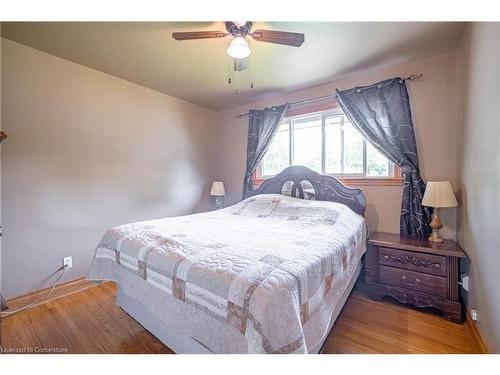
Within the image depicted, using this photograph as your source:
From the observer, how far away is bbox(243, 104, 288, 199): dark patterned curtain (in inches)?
128

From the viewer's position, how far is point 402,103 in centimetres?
234

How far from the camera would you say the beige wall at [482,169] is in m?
1.26

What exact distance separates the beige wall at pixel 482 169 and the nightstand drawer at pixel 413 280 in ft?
0.62

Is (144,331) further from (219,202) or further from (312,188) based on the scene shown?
(219,202)

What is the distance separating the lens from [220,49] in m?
2.13

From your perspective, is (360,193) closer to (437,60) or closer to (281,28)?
(437,60)

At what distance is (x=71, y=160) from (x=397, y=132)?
349 centimetres

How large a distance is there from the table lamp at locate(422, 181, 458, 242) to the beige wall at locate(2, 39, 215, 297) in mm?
3115

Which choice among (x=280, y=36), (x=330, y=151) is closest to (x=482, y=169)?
(x=330, y=151)

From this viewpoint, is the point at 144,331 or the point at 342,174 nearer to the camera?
the point at 144,331

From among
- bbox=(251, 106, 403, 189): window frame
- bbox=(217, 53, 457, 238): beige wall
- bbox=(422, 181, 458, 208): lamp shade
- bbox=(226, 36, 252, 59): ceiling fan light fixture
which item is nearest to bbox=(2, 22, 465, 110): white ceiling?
bbox=(217, 53, 457, 238): beige wall

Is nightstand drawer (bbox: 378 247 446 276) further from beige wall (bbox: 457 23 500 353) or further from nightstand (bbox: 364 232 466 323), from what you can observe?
beige wall (bbox: 457 23 500 353)

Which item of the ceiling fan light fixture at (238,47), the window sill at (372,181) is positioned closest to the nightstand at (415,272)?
the window sill at (372,181)

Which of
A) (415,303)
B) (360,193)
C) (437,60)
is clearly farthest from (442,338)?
(437,60)
